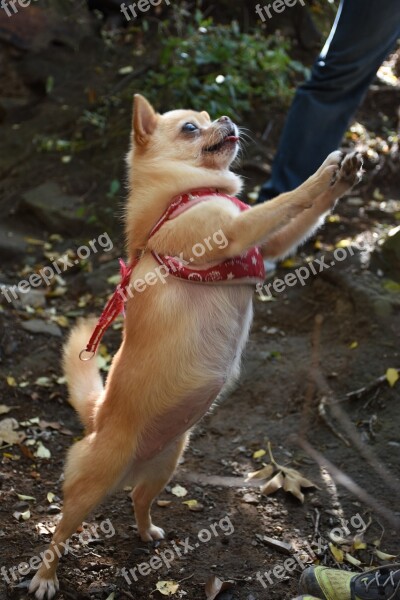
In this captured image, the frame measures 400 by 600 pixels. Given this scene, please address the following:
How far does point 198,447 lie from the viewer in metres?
3.44

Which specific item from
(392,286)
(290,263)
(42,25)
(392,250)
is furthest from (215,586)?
(42,25)

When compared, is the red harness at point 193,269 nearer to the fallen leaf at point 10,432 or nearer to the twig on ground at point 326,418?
the fallen leaf at point 10,432

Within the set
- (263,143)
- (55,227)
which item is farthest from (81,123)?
(263,143)

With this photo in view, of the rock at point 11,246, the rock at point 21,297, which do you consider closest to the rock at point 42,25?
the rock at point 11,246

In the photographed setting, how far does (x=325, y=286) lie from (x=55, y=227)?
2289mm

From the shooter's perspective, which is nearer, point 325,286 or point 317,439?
point 317,439

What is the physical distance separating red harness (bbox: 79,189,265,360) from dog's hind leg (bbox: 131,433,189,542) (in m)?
0.50

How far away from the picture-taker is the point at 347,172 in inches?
96.3

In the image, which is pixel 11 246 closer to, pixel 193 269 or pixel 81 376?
pixel 81 376

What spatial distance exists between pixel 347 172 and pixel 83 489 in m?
1.43

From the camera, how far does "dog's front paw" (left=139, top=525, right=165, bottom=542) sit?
2.81 m

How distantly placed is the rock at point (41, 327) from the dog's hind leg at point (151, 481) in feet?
5.53

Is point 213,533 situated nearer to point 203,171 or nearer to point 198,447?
A: point 198,447

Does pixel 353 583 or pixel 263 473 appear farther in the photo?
pixel 263 473
